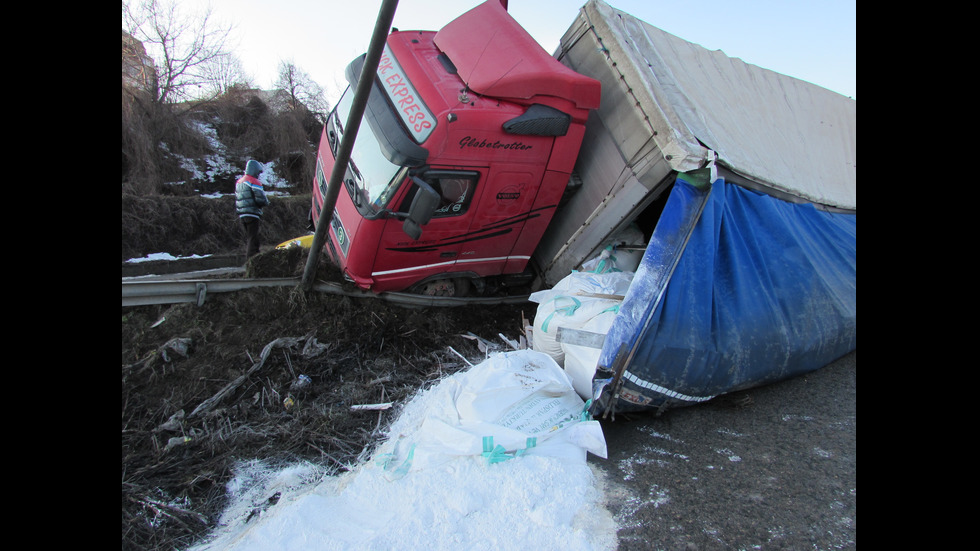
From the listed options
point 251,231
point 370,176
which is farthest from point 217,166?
point 370,176

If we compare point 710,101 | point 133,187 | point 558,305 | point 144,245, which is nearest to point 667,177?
point 710,101

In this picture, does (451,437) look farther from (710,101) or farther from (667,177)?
(710,101)

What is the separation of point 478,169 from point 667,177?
1679 millimetres

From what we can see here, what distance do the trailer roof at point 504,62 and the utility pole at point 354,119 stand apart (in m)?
1.20

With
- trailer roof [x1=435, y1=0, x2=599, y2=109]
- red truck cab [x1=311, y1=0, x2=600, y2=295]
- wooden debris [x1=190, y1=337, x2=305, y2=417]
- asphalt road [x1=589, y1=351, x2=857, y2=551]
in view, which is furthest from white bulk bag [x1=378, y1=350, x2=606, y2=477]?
trailer roof [x1=435, y1=0, x2=599, y2=109]

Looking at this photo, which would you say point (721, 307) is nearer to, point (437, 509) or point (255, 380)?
point (437, 509)

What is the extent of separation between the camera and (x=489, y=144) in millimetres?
4352

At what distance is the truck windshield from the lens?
4.33 meters

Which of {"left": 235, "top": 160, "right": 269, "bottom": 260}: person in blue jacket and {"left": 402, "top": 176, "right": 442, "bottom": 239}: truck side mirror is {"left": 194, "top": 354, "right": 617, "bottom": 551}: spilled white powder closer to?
{"left": 402, "top": 176, "right": 442, "bottom": 239}: truck side mirror

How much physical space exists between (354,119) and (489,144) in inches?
51.4

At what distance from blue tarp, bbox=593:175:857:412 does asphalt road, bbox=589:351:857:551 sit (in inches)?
7.0

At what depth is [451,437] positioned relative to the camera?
8.94ft
